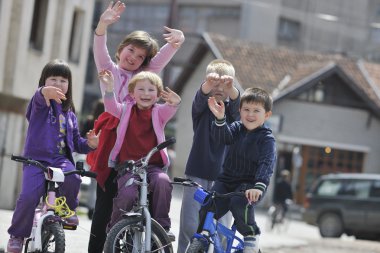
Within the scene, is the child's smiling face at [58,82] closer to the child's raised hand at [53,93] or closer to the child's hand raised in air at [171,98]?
the child's raised hand at [53,93]

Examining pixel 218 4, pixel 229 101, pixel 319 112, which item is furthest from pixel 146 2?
pixel 229 101

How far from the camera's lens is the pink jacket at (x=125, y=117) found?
25.4 ft

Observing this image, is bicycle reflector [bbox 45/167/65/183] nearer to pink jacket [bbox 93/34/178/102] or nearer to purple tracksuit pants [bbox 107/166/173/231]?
purple tracksuit pants [bbox 107/166/173/231]

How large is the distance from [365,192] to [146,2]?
139ft

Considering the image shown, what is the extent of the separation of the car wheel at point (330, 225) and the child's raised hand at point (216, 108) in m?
20.5

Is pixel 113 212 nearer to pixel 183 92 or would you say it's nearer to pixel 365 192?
pixel 365 192

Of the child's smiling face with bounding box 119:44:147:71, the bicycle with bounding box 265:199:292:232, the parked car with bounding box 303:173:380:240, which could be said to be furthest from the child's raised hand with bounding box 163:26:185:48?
the bicycle with bounding box 265:199:292:232

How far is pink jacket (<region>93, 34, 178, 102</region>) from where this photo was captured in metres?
8.21

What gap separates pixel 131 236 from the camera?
23.7 ft

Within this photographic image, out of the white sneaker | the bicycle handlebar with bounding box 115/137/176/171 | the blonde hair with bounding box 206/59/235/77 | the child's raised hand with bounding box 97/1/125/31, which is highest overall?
the child's raised hand with bounding box 97/1/125/31

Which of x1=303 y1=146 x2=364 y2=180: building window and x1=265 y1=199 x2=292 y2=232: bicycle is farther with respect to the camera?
x1=303 y1=146 x2=364 y2=180: building window

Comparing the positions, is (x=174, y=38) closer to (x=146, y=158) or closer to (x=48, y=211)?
(x=146, y=158)

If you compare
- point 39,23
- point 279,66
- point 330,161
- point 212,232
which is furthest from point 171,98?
point 279,66

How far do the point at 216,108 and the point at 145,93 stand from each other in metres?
0.61
